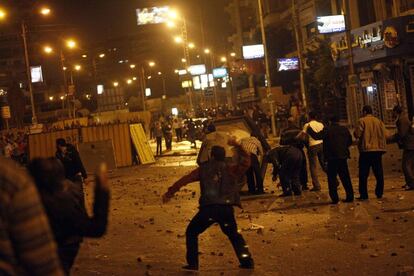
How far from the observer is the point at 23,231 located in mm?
3080

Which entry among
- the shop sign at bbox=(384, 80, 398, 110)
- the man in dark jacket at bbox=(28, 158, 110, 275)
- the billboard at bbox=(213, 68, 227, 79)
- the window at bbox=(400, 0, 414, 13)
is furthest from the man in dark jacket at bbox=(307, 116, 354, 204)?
the billboard at bbox=(213, 68, 227, 79)

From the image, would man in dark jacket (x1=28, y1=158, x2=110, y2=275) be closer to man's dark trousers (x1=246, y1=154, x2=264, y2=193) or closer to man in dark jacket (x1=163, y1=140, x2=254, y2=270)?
man in dark jacket (x1=163, y1=140, x2=254, y2=270)

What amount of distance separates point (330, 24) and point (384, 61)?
407cm

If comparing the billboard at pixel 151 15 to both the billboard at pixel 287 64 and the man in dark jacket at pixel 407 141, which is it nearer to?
the billboard at pixel 287 64

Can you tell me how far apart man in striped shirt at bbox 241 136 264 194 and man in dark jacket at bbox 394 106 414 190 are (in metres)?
2.93

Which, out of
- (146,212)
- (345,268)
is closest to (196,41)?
(146,212)

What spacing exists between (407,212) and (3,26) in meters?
90.8

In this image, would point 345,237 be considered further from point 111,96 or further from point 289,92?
point 289,92

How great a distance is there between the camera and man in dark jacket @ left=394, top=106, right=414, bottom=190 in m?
12.9

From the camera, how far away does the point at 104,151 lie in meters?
26.8

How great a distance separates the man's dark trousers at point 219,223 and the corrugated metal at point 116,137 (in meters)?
21.2

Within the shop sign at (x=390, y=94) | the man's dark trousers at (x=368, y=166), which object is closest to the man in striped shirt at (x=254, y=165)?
the man's dark trousers at (x=368, y=166)

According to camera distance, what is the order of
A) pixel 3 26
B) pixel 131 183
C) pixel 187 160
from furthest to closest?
pixel 3 26 < pixel 187 160 < pixel 131 183

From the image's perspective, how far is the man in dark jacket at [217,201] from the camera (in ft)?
25.0
